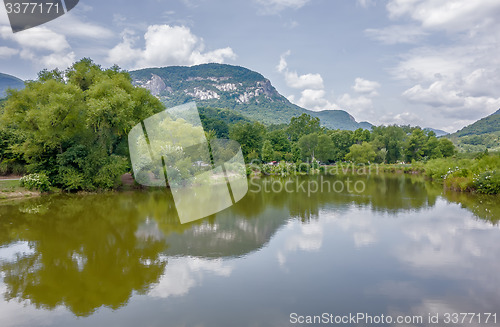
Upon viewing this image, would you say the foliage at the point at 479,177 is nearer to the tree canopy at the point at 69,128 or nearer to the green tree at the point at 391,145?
the tree canopy at the point at 69,128

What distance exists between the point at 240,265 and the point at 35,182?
1667 centimetres

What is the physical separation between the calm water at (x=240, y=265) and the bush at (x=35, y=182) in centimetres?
384

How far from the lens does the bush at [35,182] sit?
18.7 m

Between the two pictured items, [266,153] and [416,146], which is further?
[416,146]

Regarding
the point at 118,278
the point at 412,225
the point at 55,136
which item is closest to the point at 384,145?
the point at 412,225

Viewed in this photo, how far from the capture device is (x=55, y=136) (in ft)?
64.0

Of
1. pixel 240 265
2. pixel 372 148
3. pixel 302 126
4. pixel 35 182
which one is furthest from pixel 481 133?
pixel 35 182

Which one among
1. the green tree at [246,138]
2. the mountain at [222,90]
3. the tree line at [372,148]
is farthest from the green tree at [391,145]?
the mountain at [222,90]

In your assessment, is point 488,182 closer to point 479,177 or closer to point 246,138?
point 479,177

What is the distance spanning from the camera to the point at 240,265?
28.0ft

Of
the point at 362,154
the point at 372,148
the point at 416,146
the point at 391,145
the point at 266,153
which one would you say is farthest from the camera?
the point at 391,145

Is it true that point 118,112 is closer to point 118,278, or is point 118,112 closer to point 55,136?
point 55,136

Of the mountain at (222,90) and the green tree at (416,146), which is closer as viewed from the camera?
the green tree at (416,146)

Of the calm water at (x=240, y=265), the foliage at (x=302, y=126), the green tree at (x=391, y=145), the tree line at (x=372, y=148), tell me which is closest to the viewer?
the calm water at (x=240, y=265)
